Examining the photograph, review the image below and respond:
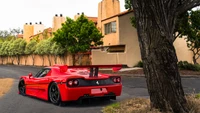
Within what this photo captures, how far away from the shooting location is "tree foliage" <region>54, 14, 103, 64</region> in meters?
26.8

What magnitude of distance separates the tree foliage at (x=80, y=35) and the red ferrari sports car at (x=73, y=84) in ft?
59.3

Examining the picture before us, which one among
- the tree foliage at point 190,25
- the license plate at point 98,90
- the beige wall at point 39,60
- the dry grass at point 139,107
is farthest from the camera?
the beige wall at point 39,60

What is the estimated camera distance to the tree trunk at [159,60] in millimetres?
5203

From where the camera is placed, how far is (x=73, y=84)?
7.28m

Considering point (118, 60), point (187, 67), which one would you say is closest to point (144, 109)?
point (187, 67)

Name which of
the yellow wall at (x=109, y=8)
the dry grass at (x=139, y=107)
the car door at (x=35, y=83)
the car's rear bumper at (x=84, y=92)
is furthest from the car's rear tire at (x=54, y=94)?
the yellow wall at (x=109, y=8)

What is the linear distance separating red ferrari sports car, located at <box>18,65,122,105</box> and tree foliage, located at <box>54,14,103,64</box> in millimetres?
18086

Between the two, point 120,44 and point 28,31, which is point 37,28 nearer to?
point 28,31

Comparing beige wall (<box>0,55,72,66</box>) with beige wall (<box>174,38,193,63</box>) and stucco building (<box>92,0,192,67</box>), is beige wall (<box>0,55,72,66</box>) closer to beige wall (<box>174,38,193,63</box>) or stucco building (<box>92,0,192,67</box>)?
stucco building (<box>92,0,192,67</box>)

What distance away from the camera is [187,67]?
23.2 metres

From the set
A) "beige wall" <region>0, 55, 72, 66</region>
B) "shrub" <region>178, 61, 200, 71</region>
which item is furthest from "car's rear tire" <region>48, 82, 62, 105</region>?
"beige wall" <region>0, 55, 72, 66</region>

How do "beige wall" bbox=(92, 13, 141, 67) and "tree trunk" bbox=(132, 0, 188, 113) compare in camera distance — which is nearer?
"tree trunk" bbox=(132, 0, 188, 113)

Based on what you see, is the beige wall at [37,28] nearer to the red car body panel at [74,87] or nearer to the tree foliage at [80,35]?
the tree foliage at [80,35]

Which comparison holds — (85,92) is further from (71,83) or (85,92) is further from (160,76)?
(160,76)
